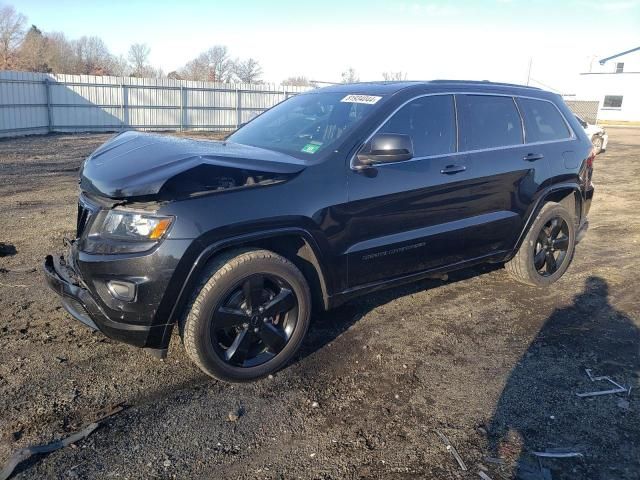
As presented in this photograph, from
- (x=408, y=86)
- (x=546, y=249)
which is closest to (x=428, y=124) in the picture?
(x=408, y=86)

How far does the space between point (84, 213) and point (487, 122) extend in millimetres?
3402

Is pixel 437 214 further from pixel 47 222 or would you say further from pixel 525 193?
pixel 47 222

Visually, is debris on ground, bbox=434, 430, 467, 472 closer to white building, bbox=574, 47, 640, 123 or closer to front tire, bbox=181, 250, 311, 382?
front tire, bbox=181, 250, 311, 382

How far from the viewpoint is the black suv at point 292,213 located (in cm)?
311

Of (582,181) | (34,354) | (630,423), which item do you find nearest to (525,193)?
(582,181)

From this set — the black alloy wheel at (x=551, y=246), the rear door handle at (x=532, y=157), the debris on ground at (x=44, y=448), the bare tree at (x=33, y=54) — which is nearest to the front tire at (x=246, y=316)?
the debris on ground at (x=44, y=448)

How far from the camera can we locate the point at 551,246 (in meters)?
5.54

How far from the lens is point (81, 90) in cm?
2366

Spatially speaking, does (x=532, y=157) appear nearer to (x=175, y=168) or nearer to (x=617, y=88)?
(x=175, y=168)

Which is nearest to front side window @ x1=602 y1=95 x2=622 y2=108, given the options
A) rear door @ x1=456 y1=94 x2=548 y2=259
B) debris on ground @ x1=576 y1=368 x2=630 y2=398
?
rear door @ x1=456 y1=94 x2=548 y2=259

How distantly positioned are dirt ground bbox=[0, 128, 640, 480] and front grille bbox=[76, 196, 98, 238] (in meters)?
0.92

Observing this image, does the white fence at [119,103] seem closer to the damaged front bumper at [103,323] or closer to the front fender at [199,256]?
the damaged front bumper at [103,323]

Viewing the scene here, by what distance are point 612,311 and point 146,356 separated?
403cm

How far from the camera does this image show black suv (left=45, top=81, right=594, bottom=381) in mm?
3111
